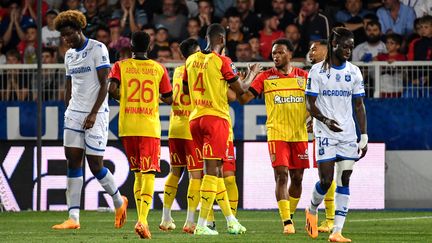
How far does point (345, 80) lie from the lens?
14039 mm

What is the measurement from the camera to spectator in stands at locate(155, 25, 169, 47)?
2420cm

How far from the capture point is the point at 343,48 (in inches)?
549

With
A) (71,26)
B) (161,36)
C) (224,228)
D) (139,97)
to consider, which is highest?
(161,36)

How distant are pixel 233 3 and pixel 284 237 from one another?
11.2 m

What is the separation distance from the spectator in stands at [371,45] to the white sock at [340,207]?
1006cm

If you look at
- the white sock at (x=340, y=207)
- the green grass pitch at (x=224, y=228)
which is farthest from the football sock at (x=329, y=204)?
the white sock at (x=340, y=207)

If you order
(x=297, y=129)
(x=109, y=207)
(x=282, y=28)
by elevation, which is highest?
(x=282, y=28)

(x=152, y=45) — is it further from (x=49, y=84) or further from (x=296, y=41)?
(x=296, y=41)

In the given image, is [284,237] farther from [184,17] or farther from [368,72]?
[184,17]

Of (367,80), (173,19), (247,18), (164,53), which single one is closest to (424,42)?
(367,80)

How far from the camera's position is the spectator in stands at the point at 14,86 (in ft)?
75.9

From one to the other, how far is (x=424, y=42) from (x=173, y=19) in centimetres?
478

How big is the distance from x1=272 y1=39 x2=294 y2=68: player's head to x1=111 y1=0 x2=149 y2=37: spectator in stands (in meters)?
9.53

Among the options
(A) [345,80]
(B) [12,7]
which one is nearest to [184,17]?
(B) [12,7]
